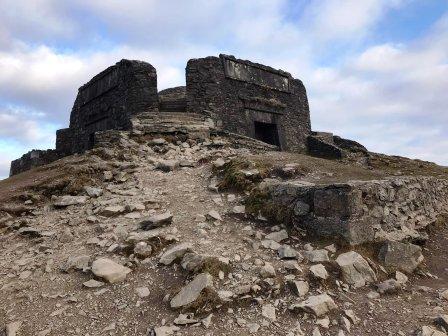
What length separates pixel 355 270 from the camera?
5.10 m

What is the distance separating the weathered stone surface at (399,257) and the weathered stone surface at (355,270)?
489 mm

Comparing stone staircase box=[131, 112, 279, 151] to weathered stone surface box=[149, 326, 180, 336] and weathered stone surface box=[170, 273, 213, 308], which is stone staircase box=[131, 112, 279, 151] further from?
weathered stone surface box=[149, 326, 180, 336]

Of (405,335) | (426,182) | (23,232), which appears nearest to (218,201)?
(23,232)

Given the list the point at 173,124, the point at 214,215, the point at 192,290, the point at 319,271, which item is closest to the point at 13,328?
the point at 192,290

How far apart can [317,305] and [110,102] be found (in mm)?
13106

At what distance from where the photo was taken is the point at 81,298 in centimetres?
458

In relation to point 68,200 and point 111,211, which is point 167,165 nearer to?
point 68,200

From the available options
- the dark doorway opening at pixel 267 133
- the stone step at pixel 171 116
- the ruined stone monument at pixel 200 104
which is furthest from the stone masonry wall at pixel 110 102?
the dark doorway opening at pixel 267 133

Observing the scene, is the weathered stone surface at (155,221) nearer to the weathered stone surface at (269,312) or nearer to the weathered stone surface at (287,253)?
the weathered stone surface at (287,253)

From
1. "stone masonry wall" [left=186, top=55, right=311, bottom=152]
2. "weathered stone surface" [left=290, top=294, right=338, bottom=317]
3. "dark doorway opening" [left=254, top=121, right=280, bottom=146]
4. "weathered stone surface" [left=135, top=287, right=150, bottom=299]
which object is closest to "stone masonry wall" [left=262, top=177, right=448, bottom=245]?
"weathered stone surface" [left=290, top=294, right=338, bottom=317]

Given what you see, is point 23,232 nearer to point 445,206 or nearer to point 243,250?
point 243,250

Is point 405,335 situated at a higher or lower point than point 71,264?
lower

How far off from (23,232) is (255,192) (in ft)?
→ 14.1

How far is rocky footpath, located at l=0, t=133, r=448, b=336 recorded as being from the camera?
4.17 metres
